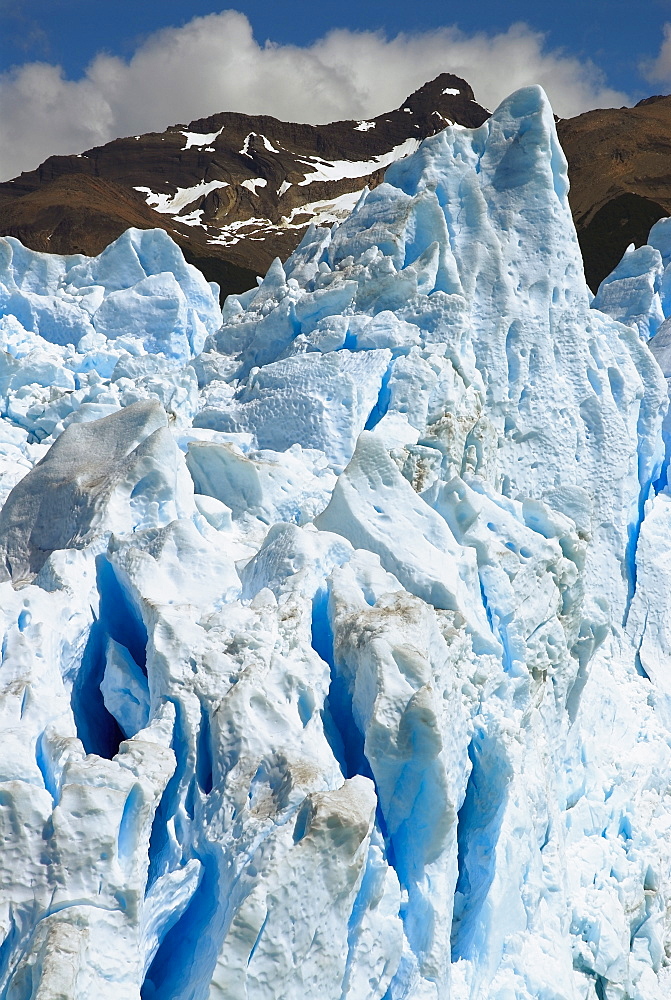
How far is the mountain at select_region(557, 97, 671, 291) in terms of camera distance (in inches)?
1443

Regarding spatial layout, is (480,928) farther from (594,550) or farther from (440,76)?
(440,76)

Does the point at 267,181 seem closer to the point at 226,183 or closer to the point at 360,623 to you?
the point at 226,183

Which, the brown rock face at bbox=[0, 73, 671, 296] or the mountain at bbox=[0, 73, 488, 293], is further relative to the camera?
the mountain at bbox=[0, 73, 488, 293]

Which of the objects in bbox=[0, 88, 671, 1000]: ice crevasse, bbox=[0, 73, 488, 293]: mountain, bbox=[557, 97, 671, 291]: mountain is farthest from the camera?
bbox=[0, 73, 488, 293]: mountain

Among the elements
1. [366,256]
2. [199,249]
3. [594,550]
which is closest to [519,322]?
[366,256]

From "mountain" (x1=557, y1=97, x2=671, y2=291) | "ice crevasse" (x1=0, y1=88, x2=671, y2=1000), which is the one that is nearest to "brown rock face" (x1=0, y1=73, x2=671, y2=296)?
"mountain" (x1=557, y1=97, x2=671, y2=291)

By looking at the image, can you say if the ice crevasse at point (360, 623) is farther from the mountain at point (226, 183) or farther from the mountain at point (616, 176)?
the mountain at point (226, 183)

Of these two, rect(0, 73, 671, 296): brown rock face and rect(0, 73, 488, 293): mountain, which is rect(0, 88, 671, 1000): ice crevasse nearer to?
rect(0, 73, 671, 296): brown rock face

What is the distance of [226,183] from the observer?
192ft

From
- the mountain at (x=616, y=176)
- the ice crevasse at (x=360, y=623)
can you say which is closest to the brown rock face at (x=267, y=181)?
the mountain at (x=616, y=176)

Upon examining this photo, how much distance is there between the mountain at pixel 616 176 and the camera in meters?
36.7

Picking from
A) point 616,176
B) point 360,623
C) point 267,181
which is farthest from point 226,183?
point 360,623

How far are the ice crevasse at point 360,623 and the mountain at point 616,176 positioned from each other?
25331 millimetres

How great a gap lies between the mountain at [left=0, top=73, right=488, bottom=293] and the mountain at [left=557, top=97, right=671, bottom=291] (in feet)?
43.5
